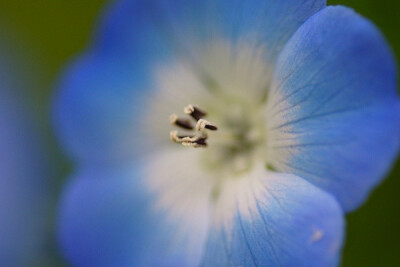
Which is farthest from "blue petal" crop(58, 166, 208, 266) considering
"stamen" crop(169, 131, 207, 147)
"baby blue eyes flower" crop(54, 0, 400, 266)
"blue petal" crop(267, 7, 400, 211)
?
"blue petal" crop(267, 7, 400, 211)

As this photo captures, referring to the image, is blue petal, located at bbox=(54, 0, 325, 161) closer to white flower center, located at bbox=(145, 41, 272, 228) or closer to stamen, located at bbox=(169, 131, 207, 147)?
white flower center, located at bbox=(145, 41, 272, 228)

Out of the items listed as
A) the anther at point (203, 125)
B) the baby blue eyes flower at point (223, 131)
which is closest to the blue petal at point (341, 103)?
the baby blue eyes flower at point (223, 131)

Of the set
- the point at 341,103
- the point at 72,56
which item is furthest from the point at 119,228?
the point at 72,56

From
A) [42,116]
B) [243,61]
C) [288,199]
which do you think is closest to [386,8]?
[243,61]

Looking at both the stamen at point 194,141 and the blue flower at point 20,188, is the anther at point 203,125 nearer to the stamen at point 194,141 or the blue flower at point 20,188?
the stamen at point 194,141

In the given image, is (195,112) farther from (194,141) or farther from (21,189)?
(21,189)

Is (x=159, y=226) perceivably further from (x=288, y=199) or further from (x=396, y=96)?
(x=396, y=96)

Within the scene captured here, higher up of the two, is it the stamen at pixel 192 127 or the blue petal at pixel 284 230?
the stamen at pixel 192 127
